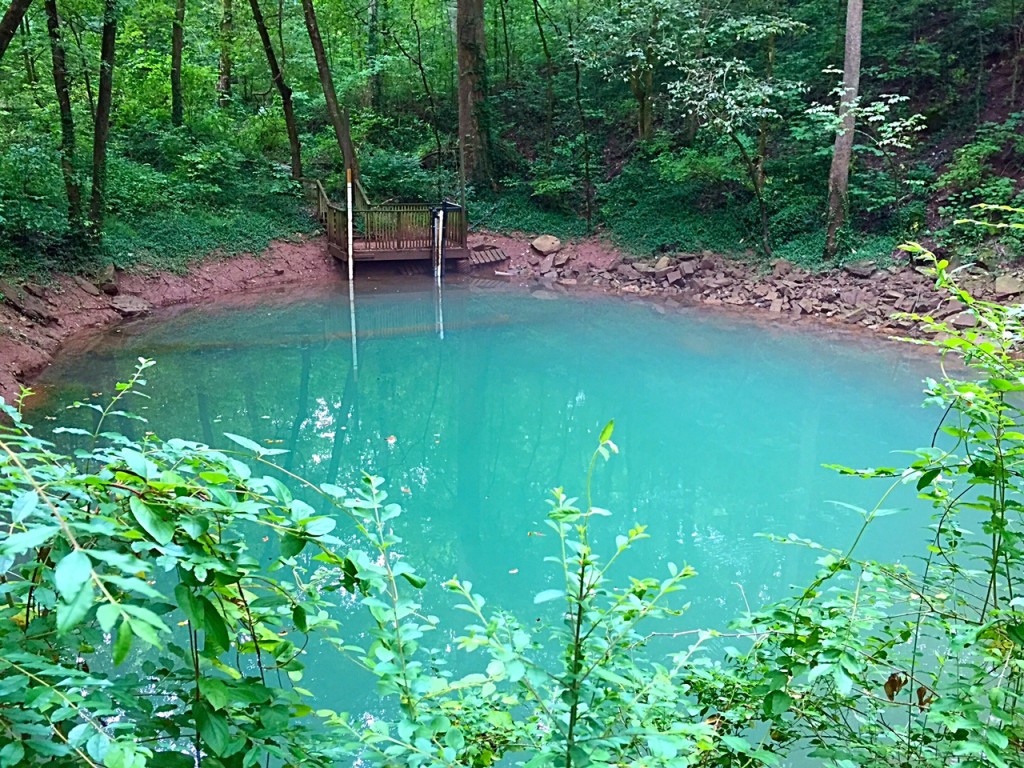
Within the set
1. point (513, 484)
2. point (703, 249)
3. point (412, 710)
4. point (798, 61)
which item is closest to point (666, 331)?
point (703, 249)

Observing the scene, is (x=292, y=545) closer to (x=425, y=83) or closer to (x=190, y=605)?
(x=190, y=605)

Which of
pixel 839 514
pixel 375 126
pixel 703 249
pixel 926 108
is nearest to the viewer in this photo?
pixel 839 514

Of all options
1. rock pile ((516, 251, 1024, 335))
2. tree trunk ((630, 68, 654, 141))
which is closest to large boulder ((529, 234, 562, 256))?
rock pile ((516, 251, 1024, 335))

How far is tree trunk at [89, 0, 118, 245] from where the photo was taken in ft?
34.0

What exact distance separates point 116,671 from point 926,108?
14.8m

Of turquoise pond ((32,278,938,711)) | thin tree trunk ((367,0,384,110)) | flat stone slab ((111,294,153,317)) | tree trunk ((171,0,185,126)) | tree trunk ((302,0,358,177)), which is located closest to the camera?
turquoise pond ((32,278,938,711))

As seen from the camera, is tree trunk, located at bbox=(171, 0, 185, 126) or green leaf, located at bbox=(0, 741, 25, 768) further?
tree trunk, located at bbox=(171, 0, 185, 126)

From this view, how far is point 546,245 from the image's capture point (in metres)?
15.8

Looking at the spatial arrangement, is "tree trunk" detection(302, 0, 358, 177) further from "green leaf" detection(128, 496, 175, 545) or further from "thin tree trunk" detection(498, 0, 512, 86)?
"green leaf" detection(128, 496, 175, 545)

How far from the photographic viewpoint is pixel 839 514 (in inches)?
250

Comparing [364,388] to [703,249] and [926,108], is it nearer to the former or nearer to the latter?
[703,249]

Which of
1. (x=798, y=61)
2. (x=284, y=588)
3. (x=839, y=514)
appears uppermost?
(x=798, y=61)

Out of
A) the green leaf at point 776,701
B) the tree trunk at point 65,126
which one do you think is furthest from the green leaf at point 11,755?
the tree trunk at point 65,126

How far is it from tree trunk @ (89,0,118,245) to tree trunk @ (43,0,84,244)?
0.22 metres
